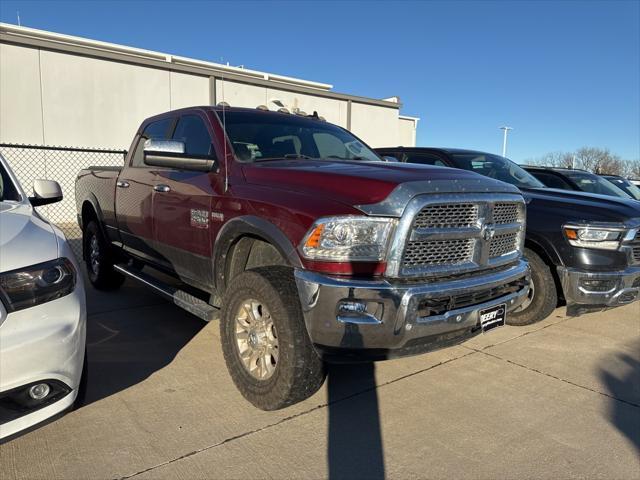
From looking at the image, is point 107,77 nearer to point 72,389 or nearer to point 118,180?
point 118,180

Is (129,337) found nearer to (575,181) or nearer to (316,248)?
(316,248)

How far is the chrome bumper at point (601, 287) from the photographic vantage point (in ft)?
15.1

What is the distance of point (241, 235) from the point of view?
349 cm

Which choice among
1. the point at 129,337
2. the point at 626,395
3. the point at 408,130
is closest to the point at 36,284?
the point at 129,337

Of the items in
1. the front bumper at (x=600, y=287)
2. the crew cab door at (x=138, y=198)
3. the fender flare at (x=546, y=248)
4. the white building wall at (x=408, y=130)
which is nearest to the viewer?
the front bumper at (x=600, y=287)

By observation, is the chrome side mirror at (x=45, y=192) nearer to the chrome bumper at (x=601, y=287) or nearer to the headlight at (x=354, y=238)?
the headlight at (x=354, y=238)

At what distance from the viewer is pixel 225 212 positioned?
141 inches

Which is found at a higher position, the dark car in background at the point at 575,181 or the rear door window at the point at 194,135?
the rear door window at the point at 194,135

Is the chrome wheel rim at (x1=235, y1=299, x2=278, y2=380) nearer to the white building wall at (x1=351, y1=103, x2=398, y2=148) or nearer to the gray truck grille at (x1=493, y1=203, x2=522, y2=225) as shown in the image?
the gray truck grille at (x1=493, y1=203, x2=522, y2=225)

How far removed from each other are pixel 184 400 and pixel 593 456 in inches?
103

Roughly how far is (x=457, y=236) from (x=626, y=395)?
1.99m

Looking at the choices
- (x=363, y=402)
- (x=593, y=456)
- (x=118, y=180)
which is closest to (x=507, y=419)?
(x=593, y=456)

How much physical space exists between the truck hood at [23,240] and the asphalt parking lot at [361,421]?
3.75ft

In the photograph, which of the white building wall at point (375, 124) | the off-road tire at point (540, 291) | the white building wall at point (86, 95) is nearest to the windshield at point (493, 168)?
the off-road tire at point (540, 291)
